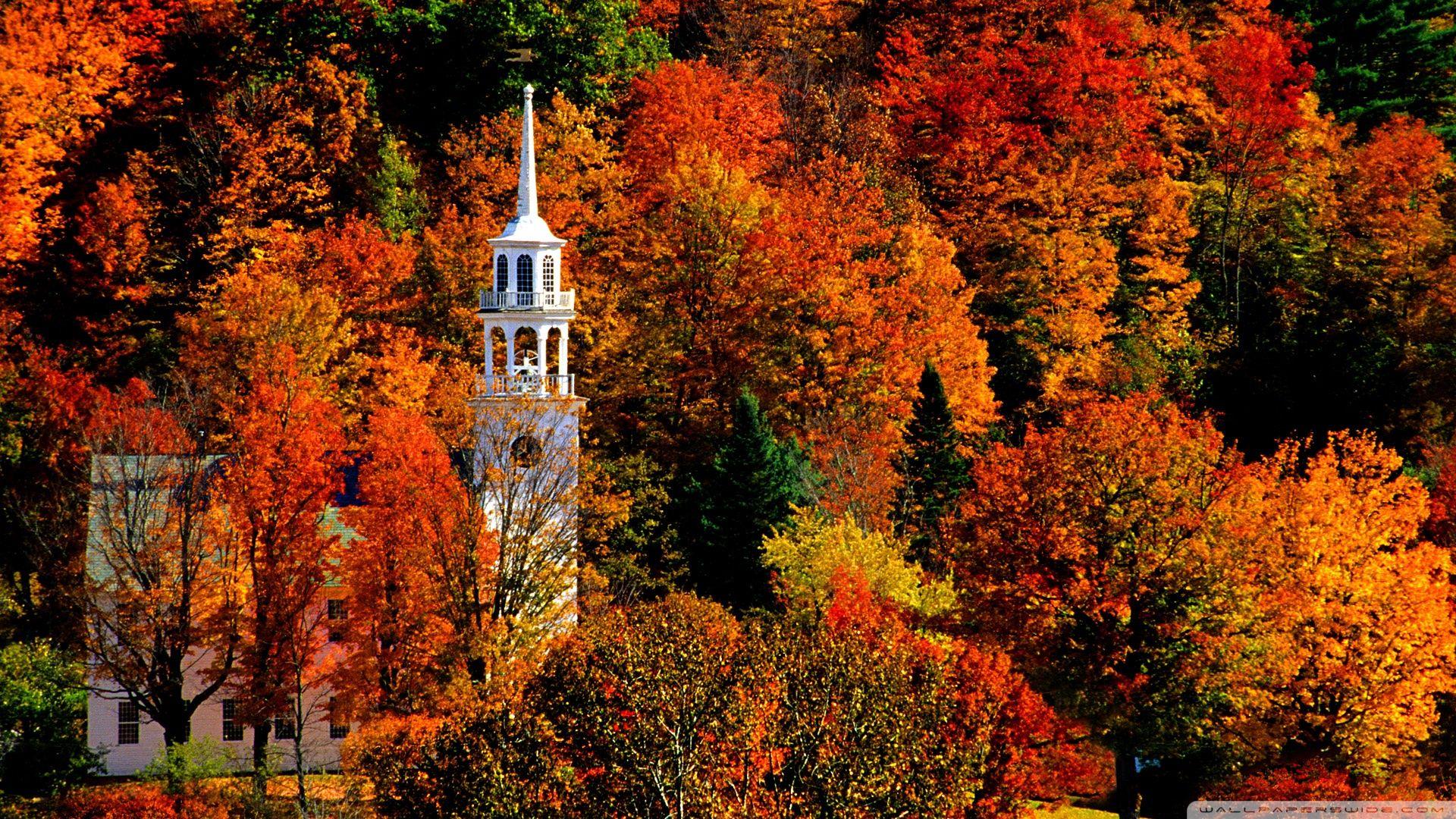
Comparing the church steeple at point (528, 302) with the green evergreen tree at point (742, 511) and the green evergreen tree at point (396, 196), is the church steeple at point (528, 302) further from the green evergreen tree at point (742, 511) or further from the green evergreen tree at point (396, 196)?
the green evergreen tree at point (396, 196)

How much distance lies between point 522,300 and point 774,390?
12.1 meters

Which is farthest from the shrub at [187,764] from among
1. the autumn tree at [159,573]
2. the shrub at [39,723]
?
the shrub at [39,723]

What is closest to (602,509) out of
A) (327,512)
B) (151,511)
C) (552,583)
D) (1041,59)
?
(552,583)

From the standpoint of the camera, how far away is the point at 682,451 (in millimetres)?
73375

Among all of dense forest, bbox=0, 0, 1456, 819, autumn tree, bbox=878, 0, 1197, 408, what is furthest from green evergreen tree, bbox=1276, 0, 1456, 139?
autumn tree, bbox=878, 0, 1197, 408

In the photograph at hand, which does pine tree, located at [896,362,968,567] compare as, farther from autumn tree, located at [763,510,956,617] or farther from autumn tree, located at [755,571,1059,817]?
autumn tree, located at [755,571,1059,817]

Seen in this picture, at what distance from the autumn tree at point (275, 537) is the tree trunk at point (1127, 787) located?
23444 mm

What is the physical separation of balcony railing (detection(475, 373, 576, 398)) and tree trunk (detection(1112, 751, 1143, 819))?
2040 centimetres

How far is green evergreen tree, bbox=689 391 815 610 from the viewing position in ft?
210

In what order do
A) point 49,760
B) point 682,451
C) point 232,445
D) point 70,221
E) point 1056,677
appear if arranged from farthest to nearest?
point 70,221, point 682,451, point 232,445, point 49,760, point 1056,677

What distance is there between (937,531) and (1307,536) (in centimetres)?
1315

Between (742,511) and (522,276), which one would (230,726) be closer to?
(522,276)

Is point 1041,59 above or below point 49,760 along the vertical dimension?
above

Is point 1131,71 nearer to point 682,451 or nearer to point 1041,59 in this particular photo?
point 1041,59
